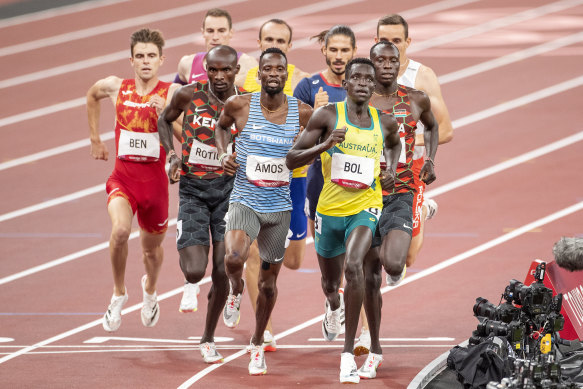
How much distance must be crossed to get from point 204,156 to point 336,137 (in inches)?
51.6

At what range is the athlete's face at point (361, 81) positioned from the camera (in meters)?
7.07

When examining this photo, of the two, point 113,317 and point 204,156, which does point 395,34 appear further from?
point 113,317

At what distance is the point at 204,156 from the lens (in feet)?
25.5

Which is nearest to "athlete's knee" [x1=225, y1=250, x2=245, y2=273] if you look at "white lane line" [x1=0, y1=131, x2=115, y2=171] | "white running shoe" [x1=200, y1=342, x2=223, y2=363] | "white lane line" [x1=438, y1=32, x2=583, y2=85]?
"white running shoe" [x1=200, y1=342, x2=223, y2=363]

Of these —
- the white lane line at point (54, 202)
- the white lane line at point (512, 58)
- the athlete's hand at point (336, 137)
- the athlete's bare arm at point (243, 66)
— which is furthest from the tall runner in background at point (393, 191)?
the white lane line at point (512, 58)

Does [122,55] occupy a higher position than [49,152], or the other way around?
[122,55]

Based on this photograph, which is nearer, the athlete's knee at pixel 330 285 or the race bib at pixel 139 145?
the athlete's knee at pixel 330 285

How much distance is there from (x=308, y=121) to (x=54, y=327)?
3.00 metres

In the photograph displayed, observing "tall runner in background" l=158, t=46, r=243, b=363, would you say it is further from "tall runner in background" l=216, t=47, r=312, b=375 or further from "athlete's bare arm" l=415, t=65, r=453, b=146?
"athlete's bare arm" l=415, t=65, r=453, b=146

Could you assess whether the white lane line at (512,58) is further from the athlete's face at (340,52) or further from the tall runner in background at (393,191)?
the tall runner in background at (393,191)

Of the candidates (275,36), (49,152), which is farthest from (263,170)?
(49,152)

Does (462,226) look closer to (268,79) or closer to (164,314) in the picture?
(164,314)

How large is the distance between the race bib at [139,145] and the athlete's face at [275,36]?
1117mm

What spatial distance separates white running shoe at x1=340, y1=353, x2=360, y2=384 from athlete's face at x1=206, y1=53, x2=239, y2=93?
206 cm
